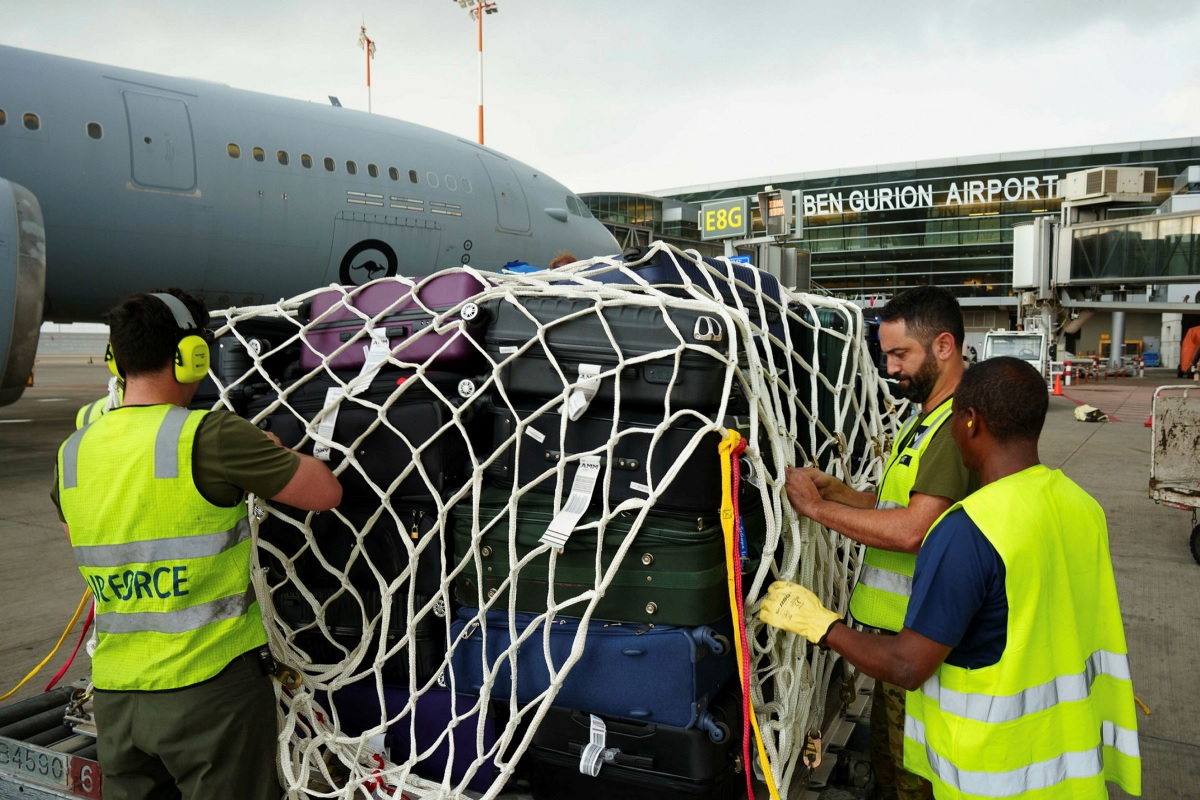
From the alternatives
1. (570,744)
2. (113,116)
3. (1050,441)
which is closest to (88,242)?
(113,116)

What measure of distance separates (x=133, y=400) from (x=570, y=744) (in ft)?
4.31

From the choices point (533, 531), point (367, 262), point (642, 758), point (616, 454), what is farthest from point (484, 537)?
point (367, 262)

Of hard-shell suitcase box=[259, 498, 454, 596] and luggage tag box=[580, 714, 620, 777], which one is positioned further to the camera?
hard-shell suitcase box=[259, 498, 454, 596]

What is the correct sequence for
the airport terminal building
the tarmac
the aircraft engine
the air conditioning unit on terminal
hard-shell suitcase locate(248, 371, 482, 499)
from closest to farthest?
hard-shell suitcase locate(248, 371, 482, 499) < the tarmac < the aircraft engine < the air conditioning unit on terminal < the airport terminal building

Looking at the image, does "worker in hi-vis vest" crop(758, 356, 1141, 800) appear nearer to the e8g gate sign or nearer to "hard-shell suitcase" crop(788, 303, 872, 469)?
"hard-shell suitcase" crop(788, 303, 872, 469)

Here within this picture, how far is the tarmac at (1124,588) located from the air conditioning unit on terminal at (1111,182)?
69.9ft

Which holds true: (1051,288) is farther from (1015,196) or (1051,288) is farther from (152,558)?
(152,558)

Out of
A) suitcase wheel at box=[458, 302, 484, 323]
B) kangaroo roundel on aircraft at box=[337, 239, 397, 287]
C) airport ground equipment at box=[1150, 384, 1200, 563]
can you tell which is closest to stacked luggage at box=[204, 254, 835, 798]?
suitcase wheel at box=[458, 302, 484, 323]

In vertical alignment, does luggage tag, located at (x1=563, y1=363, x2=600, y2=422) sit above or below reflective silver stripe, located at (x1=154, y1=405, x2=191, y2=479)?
above

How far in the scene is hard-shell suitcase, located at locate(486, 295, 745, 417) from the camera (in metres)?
1.80

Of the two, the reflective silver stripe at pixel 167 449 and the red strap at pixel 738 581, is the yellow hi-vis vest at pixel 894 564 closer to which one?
the red strap at pixel 738 581

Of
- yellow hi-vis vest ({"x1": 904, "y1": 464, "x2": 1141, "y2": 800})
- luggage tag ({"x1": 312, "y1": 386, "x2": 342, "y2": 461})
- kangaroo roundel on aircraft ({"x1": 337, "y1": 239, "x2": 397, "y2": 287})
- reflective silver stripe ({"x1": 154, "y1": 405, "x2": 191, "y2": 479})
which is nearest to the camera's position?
yellow hi-vis vest ({"x1": 904, "y1": 464, "x2": 1141, "y2": 800})

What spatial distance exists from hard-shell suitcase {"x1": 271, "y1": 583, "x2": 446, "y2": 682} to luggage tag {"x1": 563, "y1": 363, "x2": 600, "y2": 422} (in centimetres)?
66

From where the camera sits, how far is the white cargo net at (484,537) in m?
1.82
